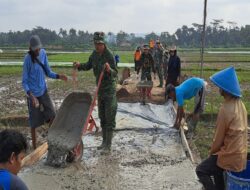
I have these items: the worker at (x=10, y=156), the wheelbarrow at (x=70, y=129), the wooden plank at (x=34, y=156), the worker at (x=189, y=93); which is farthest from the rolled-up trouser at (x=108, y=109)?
the worker at (x=10, y=156)

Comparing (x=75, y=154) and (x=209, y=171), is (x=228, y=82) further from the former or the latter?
(x=75, y=154)

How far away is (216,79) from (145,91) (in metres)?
7.85

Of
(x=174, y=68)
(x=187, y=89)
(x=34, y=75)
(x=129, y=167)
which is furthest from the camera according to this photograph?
(x=174, y=68)

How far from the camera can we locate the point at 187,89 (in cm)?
829

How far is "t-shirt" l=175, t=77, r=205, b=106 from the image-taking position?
814cm

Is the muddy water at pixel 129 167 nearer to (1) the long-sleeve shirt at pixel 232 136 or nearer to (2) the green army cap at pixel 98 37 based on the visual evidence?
(1) the long-sleeve shirt at pixel 232 136

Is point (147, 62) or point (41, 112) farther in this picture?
point (147, 62)

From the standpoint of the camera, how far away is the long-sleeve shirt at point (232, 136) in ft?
14.4

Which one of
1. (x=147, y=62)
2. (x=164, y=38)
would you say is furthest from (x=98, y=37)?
(x=164, y=38)

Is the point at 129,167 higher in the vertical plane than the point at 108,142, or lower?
lower

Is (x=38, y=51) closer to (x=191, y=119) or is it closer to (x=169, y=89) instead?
(x=169, y=89)

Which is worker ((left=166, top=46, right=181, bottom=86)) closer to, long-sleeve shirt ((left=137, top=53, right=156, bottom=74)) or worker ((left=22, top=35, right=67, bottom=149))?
long-sleeve shirt ((left=137, top=53, right=156, bottom=74))

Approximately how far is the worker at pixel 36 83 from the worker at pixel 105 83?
57cm

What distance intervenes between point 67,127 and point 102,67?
3.73ft
